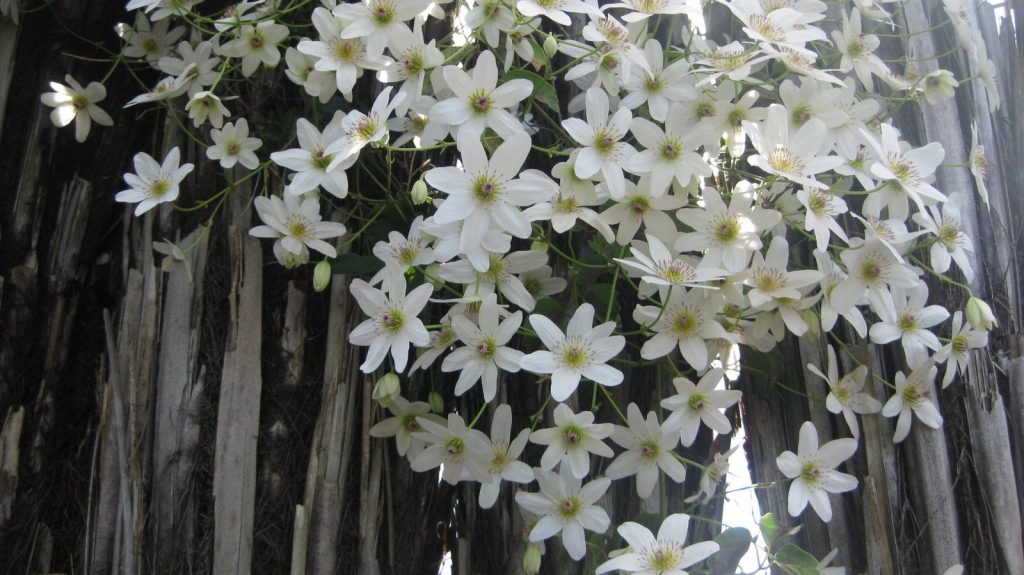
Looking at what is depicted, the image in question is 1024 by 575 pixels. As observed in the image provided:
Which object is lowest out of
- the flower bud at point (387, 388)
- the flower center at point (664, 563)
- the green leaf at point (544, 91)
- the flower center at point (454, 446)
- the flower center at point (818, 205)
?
the flower center at point (664, 563)

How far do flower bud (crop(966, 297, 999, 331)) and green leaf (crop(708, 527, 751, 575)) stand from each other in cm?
47

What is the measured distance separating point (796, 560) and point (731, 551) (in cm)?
9

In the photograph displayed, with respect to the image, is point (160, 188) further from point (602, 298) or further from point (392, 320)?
point (602, 298)

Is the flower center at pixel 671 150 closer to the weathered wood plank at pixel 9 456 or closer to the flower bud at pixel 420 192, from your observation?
the flower bud at pixel 420 192

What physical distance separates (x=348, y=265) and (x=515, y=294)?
0.29 m

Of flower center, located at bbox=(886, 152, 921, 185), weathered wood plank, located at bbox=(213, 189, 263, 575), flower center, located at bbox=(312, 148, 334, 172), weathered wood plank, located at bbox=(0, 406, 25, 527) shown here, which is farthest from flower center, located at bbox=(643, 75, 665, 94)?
weathered wood plank, located at bbox=(0, 406, 25, 527)

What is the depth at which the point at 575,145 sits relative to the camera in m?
1.37

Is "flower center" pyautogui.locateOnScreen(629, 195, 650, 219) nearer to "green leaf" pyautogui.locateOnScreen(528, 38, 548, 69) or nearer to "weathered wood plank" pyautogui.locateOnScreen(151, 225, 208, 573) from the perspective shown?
"green leaf" pyautogui.locateOnScreen(528, 38, 548, 69)

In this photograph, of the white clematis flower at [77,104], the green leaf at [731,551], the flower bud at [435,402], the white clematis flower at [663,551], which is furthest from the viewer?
the white clematis flower at [77,104]

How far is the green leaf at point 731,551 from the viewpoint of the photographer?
1195 mm

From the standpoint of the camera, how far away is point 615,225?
1311 millimetres

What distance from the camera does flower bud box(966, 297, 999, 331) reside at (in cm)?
130

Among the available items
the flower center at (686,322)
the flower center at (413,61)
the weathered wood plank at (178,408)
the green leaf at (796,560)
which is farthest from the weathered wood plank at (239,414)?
the green leaf at (796,560)

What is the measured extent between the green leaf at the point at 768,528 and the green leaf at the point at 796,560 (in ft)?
0.06
